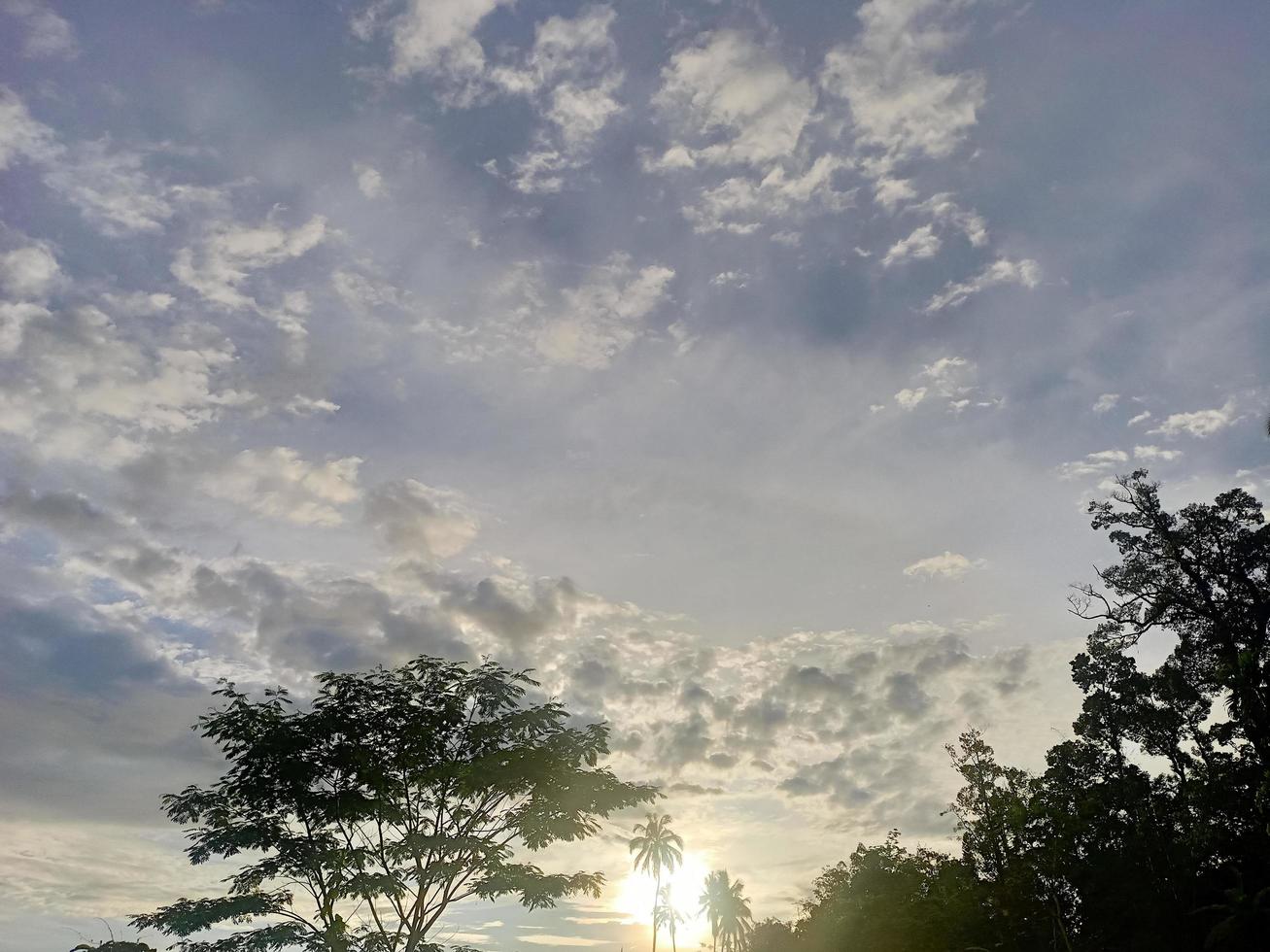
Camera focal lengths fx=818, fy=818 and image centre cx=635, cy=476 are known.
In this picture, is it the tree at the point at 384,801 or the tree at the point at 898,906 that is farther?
the tree at the point at 898,906

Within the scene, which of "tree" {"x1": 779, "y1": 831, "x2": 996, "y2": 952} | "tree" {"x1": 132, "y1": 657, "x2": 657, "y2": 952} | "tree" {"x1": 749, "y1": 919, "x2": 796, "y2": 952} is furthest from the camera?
"tree" {"x1": 749, "y1": 919, "x2": 796, "y2": 952}

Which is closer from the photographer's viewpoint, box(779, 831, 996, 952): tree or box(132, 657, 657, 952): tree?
box(132, 657, 657, 952): tree

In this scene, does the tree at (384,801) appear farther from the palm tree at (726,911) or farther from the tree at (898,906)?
the palm tree at (726,911)

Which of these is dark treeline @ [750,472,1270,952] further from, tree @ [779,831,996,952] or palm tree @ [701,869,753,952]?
palm tree @ [701,869,753,952]

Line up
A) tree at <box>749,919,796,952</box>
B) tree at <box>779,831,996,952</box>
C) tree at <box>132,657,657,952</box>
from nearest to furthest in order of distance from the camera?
tree at <box>132,657,657,952</box> < tree at <box>779,831,996,952</box> < tree at <box>749,919,796,952</box>

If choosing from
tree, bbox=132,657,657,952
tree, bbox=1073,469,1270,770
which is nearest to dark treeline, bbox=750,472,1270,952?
tree, bbox=1073,469,1270,770

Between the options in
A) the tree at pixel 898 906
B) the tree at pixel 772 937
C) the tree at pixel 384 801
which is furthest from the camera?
the tree at pixel 772 937

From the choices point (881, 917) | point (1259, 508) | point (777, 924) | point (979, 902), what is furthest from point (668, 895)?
point (1259, 508)

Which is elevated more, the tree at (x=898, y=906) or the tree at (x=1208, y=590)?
the tree at (x=1208, y=590)

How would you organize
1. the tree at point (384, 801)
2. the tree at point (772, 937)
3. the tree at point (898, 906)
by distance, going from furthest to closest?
1. the tree at point (772, 937)
2. the tree at point (898, 906)
3. the tree at point (384, 801)

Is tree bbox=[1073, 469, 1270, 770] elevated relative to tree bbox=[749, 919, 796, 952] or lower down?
elevated

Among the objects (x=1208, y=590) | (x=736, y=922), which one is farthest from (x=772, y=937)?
(x=1208, y=590)

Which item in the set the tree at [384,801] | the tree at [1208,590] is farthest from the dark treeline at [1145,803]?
the tree at [384,801]

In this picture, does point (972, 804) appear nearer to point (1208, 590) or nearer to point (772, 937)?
point (1208, 590)
